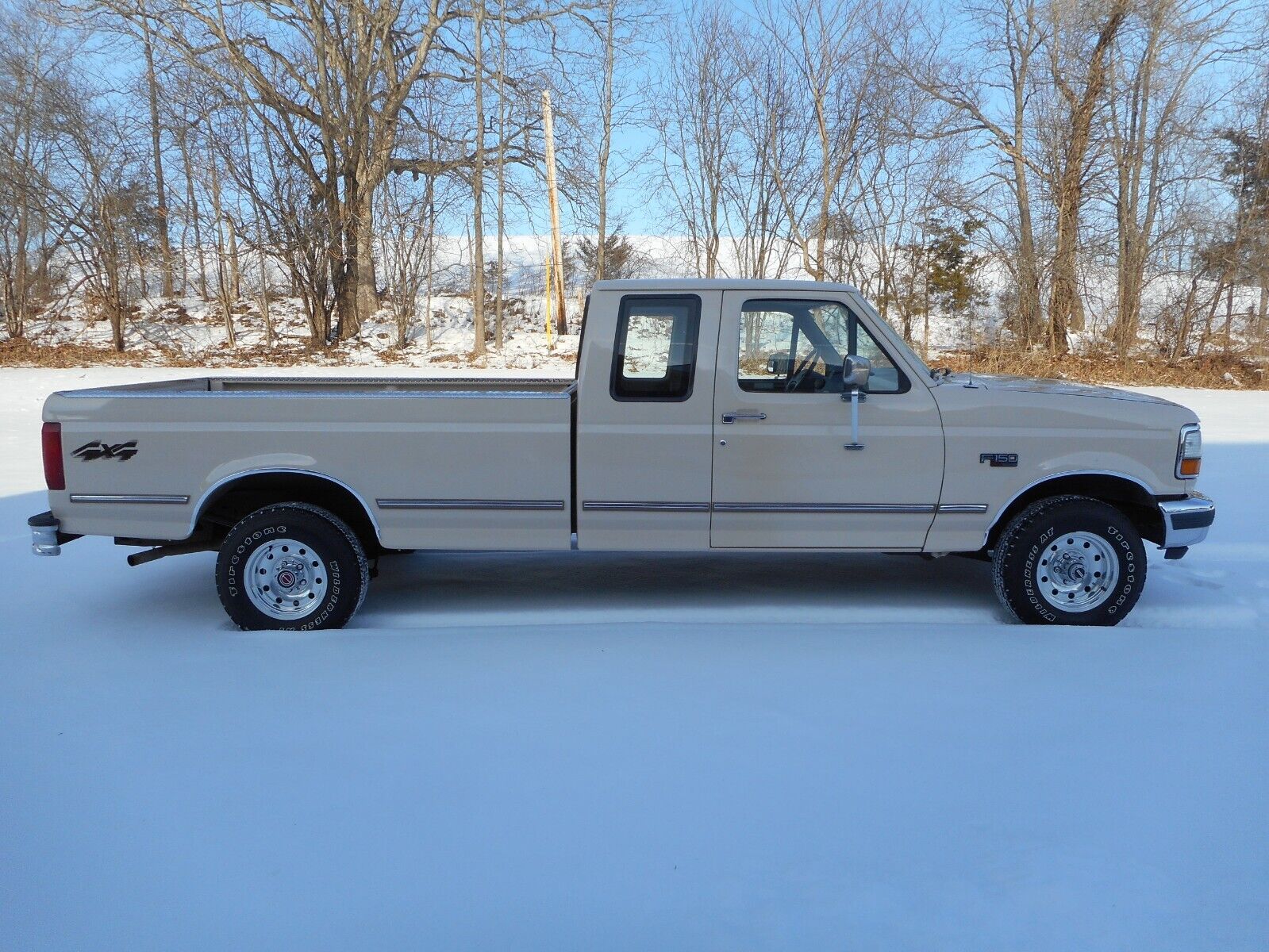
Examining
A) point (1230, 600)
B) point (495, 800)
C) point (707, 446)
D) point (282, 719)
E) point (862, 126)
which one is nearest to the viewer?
point (495, 800)

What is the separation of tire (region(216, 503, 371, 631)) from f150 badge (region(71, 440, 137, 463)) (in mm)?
661

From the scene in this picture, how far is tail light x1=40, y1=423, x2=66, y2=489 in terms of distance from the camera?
5.09 metres

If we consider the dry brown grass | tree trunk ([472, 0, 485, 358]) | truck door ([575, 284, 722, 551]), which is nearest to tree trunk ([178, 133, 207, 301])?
tree trunk ([472, 0, 485, 358])

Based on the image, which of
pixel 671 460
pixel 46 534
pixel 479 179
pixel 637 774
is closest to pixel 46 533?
pixel 46 534

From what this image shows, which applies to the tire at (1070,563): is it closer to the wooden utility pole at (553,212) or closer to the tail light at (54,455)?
the tail light at (54,455)

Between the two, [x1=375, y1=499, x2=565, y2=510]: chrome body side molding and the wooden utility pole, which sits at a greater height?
the wooden utility pole

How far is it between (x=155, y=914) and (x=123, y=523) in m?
2.93

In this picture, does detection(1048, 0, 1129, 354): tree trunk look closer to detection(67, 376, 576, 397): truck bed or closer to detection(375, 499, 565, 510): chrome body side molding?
detection(67, 376, 576, 397): truck bed

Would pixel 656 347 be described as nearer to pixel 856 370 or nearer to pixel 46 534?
pixel 856 370

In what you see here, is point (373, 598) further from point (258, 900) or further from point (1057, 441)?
point (1057, 441)

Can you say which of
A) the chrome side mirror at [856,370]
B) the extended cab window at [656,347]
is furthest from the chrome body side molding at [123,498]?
the chrome side mirror at [856,370]

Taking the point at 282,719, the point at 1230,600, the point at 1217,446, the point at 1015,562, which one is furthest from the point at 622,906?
the point at 1217,446

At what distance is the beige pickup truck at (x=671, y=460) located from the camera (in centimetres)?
511

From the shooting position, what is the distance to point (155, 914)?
2.79 meters
